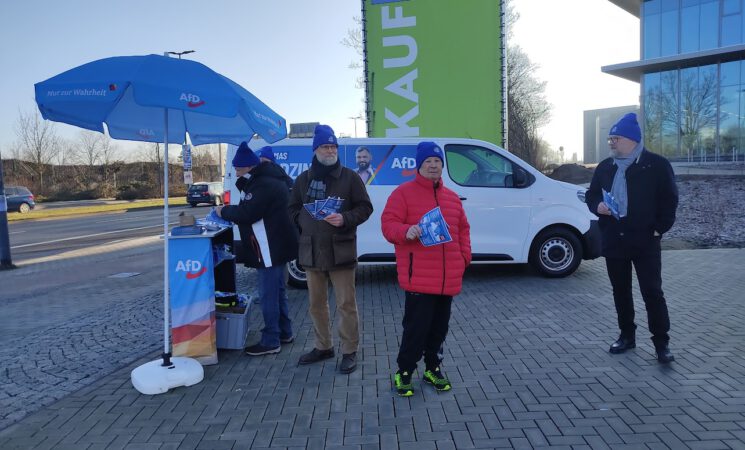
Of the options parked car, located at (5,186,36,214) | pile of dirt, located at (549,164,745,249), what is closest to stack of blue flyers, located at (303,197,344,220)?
pile of dirt, located at (549,164,745,249)

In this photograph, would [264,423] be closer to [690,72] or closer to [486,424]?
[486,424]

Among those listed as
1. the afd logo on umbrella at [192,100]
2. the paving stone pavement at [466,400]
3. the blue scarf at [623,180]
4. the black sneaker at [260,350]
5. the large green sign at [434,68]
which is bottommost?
the paving stone pavement at [466,400]

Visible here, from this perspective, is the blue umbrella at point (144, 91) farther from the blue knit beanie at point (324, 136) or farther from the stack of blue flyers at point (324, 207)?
the stack of blue flyers at point (324, 207)

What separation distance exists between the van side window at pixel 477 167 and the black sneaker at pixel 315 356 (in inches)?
151

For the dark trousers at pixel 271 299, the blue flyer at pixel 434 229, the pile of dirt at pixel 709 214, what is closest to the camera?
the blue flyer at pixel 434 229

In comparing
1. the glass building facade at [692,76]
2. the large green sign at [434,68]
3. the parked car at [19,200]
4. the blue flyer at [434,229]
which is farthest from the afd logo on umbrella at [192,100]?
the parked car at [19,200]

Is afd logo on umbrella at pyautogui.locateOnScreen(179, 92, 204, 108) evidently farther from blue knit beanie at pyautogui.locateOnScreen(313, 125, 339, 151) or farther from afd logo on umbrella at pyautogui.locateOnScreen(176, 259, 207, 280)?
afd logo on umbrella at pyautogui.locateOnScreen(176, 259, 207, 280)

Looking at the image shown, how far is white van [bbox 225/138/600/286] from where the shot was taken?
25.3 ft

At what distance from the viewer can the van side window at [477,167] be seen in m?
7.84

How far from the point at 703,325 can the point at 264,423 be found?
4538 millimetres

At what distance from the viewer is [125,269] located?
10.8 m

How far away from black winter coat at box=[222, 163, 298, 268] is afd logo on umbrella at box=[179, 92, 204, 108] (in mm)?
952

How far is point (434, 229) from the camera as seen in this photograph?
3.72 meters

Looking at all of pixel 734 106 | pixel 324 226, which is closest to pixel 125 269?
pixel 324 226
